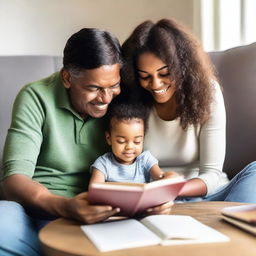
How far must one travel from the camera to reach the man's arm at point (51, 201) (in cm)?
111

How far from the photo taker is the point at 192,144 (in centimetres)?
168

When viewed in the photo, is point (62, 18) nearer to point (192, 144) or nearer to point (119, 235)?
point (192, 144)

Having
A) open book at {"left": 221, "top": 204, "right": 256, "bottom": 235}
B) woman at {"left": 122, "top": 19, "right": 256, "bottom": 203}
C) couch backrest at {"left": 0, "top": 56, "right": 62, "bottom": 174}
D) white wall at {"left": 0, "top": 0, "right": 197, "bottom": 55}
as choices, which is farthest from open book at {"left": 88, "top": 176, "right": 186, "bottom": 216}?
white wall at {"left": 0, "top": 0, "right": 197, "bottom": 55}

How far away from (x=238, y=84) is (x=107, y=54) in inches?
26.5

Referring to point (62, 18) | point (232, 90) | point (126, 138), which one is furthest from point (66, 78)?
point (62, 18)

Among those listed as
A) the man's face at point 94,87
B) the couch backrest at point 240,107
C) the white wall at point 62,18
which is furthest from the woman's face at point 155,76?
the white wall at point 62,18

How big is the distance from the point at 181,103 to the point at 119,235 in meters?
0.71

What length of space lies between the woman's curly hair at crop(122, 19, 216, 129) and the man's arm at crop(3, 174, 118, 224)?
0.49 meters

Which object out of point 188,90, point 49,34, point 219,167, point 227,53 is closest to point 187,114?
point 188,90

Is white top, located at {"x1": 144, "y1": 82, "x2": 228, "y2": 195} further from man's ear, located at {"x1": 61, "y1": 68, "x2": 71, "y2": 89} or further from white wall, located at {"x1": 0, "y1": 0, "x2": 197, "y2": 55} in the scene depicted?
white wall, located at {"x1": 0, "y1": 0, "x2": 197, "y2": 55}

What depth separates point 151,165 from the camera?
1.57 meters

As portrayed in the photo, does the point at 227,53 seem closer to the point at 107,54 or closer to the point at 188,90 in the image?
the point at 188,90

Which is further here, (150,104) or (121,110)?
(150,104)

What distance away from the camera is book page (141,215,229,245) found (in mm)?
1002
